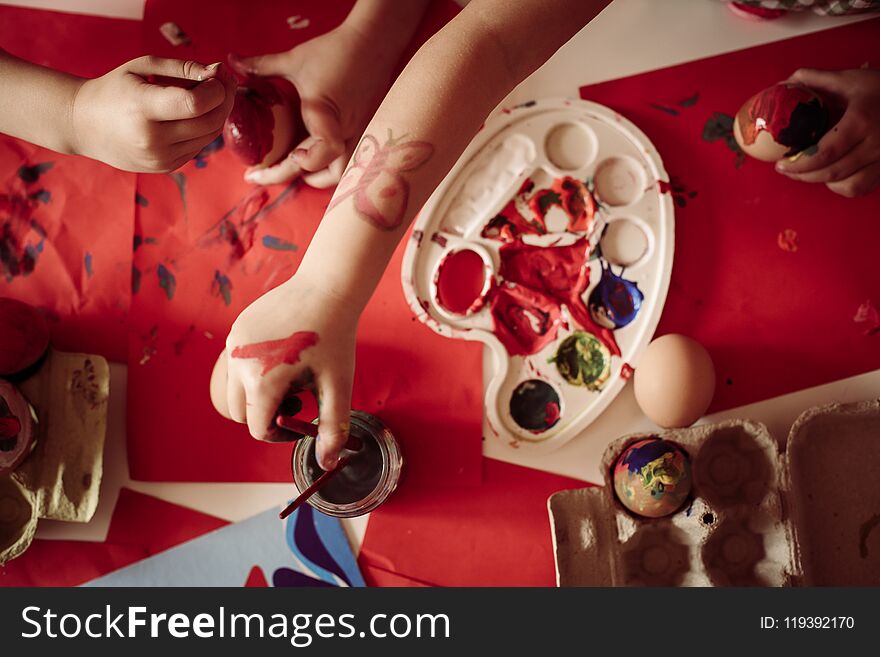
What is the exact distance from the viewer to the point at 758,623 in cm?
75

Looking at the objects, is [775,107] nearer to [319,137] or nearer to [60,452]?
[319,137]

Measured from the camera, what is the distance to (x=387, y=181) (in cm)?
60

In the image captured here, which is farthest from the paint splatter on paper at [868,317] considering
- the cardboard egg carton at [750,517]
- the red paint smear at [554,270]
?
the red paint smear at [554,270]

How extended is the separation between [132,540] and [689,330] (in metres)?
0.78

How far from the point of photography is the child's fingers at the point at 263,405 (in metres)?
0.58

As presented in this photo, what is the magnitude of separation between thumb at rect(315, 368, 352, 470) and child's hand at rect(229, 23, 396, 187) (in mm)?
385

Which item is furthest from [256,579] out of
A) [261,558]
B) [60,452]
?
[60,452]

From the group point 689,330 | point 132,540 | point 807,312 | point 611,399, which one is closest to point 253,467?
point 132,540

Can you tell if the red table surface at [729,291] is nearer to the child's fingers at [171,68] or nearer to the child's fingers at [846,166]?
the child's fingers at [846,166]

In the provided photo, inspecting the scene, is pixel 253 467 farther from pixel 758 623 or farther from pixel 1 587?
pixel 758 623

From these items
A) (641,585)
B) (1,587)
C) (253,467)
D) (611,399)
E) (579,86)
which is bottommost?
(1,587)

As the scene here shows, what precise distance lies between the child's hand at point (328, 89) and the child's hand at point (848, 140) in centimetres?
54

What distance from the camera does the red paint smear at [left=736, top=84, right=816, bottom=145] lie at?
31.4 inches

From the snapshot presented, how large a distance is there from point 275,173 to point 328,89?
0.13m
